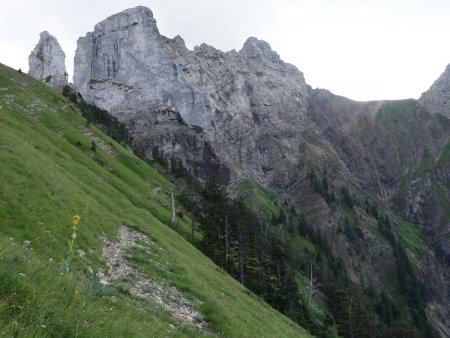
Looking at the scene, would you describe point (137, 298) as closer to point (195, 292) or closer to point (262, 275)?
point (195, 292)

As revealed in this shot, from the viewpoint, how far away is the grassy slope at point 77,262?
5535 millimetres

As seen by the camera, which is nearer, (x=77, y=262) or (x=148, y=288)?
(x=77, y=262)

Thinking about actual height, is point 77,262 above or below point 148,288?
above

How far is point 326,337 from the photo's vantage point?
256ft

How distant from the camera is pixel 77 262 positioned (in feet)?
66.3

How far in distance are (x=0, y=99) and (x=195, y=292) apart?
71.9m

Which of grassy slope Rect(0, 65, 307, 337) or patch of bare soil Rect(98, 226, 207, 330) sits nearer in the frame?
grassy slope Rect(0, 65, 307, 337)

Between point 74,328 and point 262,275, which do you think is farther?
point 262,275

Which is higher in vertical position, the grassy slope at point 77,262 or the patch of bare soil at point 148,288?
the grassy slope at point 77,262

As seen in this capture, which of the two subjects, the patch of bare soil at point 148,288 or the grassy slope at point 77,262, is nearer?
the grassy slope at point 77,262

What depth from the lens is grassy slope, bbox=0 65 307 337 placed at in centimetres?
554

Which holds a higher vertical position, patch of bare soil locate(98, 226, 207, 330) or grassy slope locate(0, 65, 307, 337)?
grassy slope locate(0, 65, 307, 337)

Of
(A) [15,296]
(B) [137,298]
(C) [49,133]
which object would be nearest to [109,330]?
(A) [15,296]

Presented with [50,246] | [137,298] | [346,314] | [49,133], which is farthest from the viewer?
[346,314]
